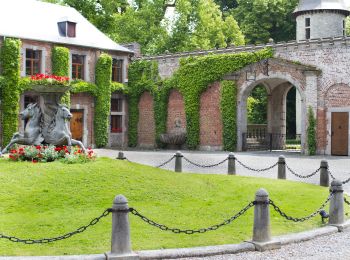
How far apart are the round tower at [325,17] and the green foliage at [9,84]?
56.9 ft

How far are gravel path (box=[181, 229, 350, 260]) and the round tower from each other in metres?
25.8

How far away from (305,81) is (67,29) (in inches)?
543

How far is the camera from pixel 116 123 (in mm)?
34469

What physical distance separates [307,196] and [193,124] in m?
18.7

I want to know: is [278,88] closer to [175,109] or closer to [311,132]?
[175,109]

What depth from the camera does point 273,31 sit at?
45.2 m

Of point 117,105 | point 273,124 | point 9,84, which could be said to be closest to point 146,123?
point 117,105

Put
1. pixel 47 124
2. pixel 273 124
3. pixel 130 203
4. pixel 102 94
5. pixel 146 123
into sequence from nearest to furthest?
pixel 130 203 < pixel 47 124 < pixel 102 94 < pixel 273 124 < pixel 146 123

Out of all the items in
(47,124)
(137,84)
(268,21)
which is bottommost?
(47,124)

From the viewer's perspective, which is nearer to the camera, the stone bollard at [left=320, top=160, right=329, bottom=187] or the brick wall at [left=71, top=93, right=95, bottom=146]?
the stone bollard at [left=320, top=160, right=329, bottom=187]

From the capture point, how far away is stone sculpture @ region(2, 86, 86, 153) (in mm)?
14724

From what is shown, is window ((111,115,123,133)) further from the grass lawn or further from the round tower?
the grass lawn

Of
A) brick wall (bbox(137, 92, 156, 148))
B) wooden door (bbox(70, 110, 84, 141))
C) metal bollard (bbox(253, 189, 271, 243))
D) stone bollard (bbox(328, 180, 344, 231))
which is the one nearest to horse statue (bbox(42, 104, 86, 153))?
stone bollard (bbox(328, 180, 344, 231))

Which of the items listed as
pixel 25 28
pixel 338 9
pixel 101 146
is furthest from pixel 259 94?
pixel 25 28
